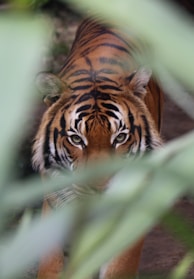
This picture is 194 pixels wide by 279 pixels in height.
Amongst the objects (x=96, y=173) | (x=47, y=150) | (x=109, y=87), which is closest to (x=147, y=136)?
(x=109, y=87)

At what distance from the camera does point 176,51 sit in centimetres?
48

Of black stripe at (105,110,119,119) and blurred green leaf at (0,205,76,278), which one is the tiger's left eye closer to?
black stripe at (105,110,119,119)

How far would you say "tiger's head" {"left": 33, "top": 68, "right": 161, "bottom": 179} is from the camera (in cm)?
325

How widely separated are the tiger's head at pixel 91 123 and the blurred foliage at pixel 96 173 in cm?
263

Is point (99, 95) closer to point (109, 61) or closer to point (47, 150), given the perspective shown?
point (109, 61)

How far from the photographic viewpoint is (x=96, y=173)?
20.1 inches

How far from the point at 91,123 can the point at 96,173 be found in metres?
2.80

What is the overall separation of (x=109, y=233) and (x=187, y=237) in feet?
0.31

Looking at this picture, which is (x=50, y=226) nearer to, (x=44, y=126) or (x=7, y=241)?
(x=7, y=241)

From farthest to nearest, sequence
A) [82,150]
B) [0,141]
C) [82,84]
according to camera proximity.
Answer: [82,84] → [82,150] → [0,141]

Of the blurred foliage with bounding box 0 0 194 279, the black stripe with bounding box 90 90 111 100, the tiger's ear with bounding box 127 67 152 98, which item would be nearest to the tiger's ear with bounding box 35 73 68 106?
the black stripe with bounding box 90 90 111 100

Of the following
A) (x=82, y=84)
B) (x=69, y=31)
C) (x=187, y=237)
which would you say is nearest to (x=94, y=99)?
(x=82, y=84)

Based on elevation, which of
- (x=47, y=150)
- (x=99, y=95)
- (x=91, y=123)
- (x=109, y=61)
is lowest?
(x=47, y=150)

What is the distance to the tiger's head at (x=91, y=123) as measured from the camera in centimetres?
325
